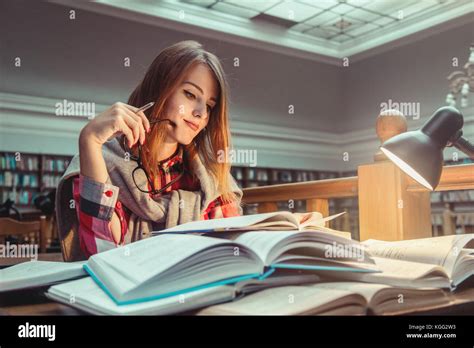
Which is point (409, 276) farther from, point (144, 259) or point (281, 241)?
point (144, 259)

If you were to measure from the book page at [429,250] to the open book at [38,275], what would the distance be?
414 mm

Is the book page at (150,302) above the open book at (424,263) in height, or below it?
below

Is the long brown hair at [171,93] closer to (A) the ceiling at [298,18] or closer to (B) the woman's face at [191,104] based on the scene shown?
(B) the woman's face at [191,104]

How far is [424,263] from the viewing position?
0.59 metres

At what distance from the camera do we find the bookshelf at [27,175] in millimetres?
5109

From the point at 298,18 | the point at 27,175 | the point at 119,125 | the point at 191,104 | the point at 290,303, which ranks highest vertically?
the point at 298,18

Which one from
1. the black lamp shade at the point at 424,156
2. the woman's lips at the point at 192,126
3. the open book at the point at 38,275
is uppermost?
the woman's lips at the point at 192,126

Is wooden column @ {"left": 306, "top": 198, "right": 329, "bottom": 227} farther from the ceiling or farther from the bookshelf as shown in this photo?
the bookshelf

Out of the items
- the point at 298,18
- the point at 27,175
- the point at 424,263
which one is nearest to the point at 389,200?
the point at 424,263

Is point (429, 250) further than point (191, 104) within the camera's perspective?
No

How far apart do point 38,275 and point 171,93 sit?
1.85 feet

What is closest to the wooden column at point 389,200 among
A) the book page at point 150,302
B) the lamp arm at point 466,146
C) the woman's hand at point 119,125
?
the lamp arm at point 466,146

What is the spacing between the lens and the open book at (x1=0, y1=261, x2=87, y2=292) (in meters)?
0.49
